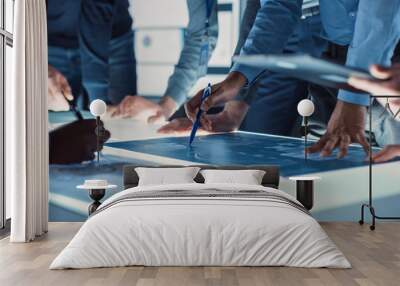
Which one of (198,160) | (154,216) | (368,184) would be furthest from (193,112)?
→ (154,216)

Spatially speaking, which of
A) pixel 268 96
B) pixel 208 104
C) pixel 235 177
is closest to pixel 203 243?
pixel 235 177

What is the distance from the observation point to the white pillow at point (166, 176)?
7430 mm

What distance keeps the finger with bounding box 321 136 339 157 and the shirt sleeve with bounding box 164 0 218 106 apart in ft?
6.65

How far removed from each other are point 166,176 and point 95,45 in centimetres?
231

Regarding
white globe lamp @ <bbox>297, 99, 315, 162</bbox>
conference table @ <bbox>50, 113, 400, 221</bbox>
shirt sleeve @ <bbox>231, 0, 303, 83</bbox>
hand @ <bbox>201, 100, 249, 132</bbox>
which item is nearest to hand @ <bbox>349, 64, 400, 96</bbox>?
white globe lamp @ <bbox>297, 99, 315, 162</bbox>

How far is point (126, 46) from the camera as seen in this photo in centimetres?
843

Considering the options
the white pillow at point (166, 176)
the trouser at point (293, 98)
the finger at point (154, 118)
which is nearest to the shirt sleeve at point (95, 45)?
the finger at point (154, 118)

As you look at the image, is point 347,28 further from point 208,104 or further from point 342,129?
point 208,104

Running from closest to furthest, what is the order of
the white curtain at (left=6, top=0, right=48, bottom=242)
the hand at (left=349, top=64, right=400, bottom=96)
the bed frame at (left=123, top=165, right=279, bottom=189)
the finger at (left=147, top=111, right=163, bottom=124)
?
1. the white curtain at (left=6, top=0, right=48, bottom=242)
2. the bed frame at (left=123, top=165, right=279, bottom=189)
3. the hand at (left=349, top=64, right=400, bottom=96)
4. the finger at (left=147, top=111, right=163, bottom=124)

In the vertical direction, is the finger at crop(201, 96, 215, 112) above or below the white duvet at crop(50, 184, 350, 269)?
above

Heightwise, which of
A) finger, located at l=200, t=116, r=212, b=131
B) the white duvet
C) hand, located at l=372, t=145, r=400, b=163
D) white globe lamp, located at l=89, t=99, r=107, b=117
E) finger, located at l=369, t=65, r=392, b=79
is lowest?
the white duvet

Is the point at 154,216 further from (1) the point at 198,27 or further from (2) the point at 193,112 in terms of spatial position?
(1) the point at 198,27

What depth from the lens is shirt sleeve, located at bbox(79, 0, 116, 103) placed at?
845 centimetres

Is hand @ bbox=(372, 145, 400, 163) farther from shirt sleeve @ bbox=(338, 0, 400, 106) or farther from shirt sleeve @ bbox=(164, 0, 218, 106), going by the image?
shirt sleeve @ bbox=(164, 0, 218, 106)
